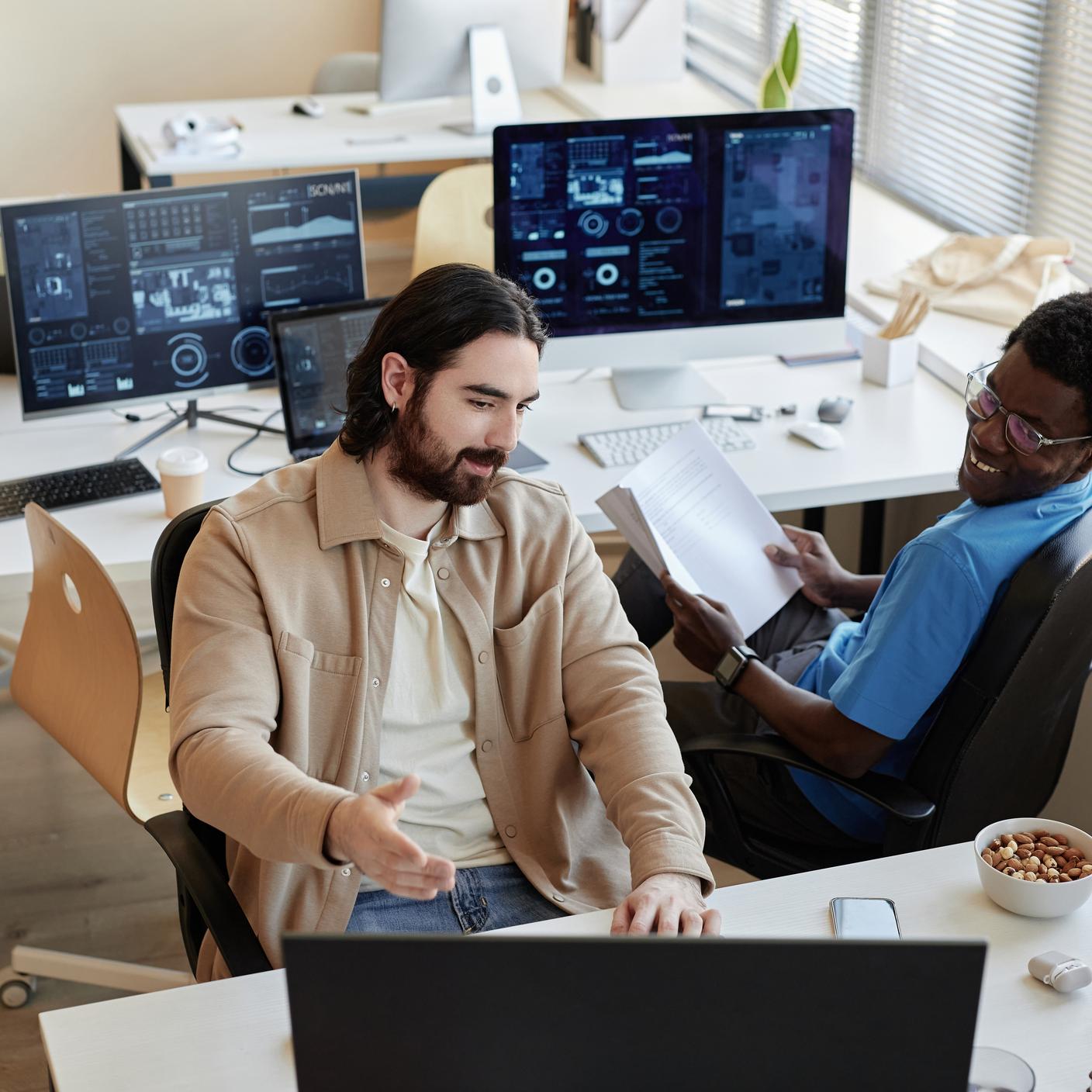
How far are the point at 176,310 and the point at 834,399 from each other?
127 centimetres

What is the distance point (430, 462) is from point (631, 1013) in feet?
2.85

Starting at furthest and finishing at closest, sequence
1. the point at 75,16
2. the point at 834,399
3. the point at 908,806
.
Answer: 1. the point at 75,16
2. the point at 834,399
3. the point at 908,806

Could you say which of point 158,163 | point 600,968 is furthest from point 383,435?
point 158,163

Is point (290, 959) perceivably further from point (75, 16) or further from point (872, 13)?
point (75, 16)

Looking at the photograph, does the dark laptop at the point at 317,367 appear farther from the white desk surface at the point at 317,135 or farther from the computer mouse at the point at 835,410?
the white desk surface at the point at 317,135

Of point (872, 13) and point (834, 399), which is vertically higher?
point (872, 13)

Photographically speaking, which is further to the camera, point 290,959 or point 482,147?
point 482,147

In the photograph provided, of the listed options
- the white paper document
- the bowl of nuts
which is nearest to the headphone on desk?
the white paper document

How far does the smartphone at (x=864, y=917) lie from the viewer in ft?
4.29

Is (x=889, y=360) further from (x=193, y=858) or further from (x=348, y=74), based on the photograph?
(x=348, y=74)

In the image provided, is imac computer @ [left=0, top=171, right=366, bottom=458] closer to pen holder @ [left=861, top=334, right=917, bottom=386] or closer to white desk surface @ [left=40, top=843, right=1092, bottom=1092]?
pen holder @ [left=861, top=334, right=917, bottom=386]

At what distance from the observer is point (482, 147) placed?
4207 mm

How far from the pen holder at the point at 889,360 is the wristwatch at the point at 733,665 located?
100 centimetres

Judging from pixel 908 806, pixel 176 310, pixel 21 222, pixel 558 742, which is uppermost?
pixel 21 222
